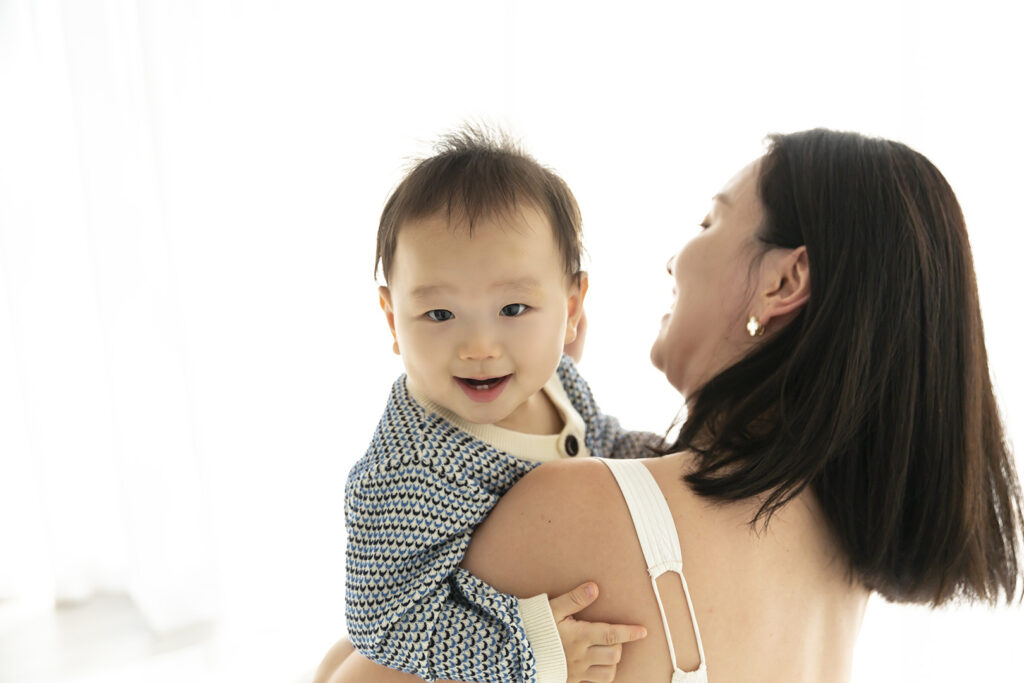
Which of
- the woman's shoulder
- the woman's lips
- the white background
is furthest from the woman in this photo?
the white background

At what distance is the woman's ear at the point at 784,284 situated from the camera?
1.16m

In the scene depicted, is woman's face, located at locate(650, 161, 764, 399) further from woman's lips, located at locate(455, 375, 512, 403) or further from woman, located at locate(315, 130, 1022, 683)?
woman's lips, located at locate(455, 375, 512, 403)

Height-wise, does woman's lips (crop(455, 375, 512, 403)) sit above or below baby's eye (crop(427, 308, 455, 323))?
below

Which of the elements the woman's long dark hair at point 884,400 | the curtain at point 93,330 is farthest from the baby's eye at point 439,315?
the curtain at point 93,330

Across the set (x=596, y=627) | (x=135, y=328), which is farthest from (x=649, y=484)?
(x=135, y=328)

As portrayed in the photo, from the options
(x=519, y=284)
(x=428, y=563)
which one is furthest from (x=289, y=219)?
(x=428, y=563)

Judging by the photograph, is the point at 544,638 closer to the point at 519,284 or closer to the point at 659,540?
the point at 659,540

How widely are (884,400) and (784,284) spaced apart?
0.21m

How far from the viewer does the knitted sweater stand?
1053 millimetres

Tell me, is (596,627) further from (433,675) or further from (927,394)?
(927,394)

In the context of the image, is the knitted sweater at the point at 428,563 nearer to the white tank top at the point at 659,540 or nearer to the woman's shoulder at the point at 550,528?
the woman's shoulder at the point at 550,528

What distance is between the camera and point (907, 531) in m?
1.13

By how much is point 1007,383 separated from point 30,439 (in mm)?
2914

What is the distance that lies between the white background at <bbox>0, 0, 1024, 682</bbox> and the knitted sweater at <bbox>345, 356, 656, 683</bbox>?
1.47 m
